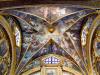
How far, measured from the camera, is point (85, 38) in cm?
2206

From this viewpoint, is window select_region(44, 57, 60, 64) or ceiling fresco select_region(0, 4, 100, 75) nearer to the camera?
ceiling fresco select_region(0, 4, 100, 75)

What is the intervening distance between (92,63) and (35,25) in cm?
558

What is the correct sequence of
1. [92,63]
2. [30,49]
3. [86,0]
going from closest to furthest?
[86,0] < [92,63] < [30,49]

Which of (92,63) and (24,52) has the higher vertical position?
(24,52)

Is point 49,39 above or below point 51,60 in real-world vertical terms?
above

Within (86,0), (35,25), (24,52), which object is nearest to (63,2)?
(86,0)

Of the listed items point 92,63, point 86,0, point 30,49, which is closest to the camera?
point 86,0

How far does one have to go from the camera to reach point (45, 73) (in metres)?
21.9

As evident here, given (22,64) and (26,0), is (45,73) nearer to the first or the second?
(22,64)

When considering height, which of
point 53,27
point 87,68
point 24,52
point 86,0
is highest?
point 53,27

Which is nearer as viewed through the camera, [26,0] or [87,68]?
[26,0]

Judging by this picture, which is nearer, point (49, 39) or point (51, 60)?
point (49, 39)

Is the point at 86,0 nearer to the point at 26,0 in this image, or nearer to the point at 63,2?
the point at 63,2

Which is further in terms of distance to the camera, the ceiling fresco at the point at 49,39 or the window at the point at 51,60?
the window at the point at 51,60
